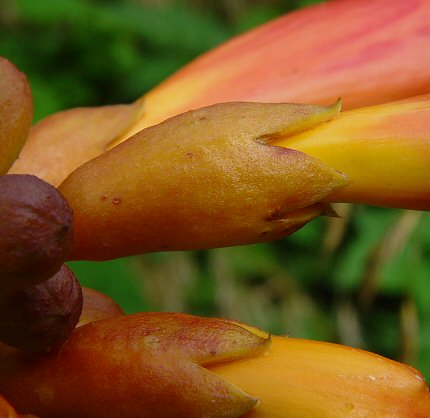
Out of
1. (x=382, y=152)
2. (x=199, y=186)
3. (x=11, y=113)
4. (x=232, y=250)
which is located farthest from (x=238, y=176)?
(x=232, y=250)

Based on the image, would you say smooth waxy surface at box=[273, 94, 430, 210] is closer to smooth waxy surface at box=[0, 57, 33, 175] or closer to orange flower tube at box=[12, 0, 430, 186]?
orange flower tube at box=[12, 0, 430, 186]

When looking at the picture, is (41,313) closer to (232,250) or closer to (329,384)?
(329,384)

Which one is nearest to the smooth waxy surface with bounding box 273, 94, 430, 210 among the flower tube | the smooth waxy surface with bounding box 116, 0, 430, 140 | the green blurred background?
the flower tube

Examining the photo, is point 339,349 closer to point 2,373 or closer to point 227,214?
point 227,214

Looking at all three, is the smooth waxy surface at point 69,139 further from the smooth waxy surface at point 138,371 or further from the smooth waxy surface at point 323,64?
the smooth waxy surface at point 138,371

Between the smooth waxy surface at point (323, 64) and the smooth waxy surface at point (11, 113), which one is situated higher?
the smooth waxy surface at point (11, 113)

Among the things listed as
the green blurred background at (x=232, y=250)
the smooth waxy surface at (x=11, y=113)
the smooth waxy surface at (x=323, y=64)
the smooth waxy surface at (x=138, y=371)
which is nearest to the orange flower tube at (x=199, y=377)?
the smooth waxy surface at (x=138, y=371)
